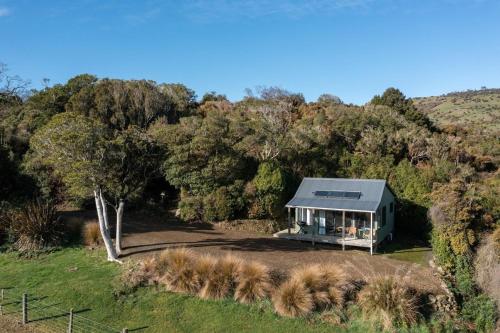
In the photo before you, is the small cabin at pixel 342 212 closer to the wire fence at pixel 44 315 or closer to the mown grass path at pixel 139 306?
the mown grass path at pixel 139 306

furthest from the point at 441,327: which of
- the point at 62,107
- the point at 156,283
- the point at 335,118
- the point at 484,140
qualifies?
the point at 484,140

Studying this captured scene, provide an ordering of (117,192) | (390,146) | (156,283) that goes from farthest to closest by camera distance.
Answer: (390,146), (117,192), (156,283)

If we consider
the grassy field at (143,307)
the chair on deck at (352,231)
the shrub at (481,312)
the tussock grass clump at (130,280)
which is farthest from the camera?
the chair on deck at (352,231)

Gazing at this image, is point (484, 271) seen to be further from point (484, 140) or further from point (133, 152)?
point (484, 140)

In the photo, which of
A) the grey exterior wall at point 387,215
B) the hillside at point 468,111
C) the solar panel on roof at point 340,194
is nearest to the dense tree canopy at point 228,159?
the grey exterior wall at point 387,215

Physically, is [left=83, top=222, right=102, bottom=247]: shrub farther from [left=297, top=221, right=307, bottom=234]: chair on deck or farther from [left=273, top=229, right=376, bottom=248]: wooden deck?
[left=297, top=221, right=307, bottom=234]: chair on deck

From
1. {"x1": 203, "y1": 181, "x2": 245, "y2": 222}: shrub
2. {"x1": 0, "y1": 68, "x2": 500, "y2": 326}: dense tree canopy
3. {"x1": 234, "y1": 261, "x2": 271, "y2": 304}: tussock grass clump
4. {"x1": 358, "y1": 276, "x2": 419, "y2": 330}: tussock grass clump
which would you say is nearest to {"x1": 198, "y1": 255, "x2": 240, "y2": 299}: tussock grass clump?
{"x1": 234, "y1": 261, "x2": 271, "y2": 304}: tussock grass clump

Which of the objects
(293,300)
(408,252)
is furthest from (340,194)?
(293,300)
